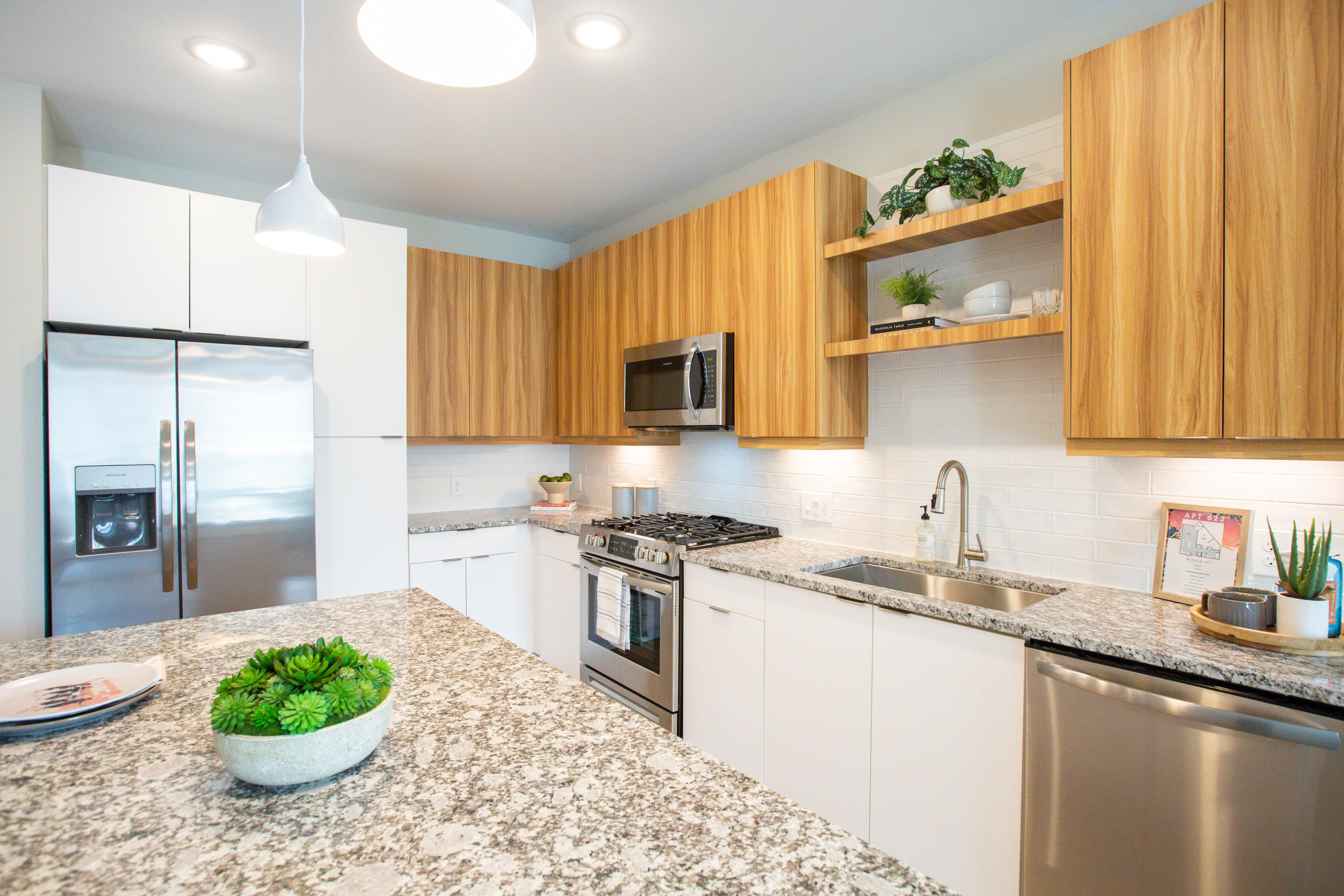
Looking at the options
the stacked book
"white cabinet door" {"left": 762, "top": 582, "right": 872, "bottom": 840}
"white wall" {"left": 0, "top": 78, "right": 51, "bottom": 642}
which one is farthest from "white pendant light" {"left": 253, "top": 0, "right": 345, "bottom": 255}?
the stacked book

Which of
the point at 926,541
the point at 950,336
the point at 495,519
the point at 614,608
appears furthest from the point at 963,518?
the point at 495,519

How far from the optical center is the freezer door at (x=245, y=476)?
94.9 inches

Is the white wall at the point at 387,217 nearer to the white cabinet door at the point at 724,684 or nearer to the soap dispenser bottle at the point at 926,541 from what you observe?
the white cabinet door at the point at 724,684

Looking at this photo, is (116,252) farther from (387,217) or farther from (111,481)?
(387,217)

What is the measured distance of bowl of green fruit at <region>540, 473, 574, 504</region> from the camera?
13.3 feet

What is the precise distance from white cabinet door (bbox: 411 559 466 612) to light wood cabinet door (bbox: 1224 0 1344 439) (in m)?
3.17

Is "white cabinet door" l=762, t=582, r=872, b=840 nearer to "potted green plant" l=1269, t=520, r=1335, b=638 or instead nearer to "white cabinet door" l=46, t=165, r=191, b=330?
"potted green plant" l=1269, t=520, r=1335, b=638

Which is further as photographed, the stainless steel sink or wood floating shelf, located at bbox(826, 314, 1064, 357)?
the stainless steel sink

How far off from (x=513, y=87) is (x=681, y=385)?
1365 mm

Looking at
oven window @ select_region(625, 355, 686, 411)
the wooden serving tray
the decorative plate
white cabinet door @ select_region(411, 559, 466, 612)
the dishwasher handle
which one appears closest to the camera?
the decorative plate

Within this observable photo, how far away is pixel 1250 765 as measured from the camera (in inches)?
49.9

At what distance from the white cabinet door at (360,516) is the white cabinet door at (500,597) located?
421 millimetres

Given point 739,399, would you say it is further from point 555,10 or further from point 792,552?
point 555,10

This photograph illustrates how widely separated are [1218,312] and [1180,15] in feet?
2.56
